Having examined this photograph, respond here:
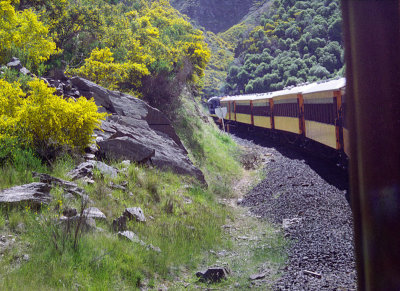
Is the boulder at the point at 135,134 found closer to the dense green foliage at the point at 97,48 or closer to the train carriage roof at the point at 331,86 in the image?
the dense green foliage at the point at 97,48

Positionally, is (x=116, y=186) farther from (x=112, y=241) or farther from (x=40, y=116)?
(x=112, y=241)

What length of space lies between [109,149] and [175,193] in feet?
6.16

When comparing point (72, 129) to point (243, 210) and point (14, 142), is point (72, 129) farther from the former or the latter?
point (243, 210)

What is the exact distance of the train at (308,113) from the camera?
12656 mm

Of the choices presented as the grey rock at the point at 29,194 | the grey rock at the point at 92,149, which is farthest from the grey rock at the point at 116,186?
the grey rock at the point at 29,194

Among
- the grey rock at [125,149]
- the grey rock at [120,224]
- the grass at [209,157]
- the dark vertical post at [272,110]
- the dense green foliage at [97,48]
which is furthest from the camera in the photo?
the dark vertical post at [272,110]

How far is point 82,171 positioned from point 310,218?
4.74m

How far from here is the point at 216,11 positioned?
99625 mm

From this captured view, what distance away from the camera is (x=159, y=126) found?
43.8 ft

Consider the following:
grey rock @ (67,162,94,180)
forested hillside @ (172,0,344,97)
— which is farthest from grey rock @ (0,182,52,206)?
forested hillside @ (172,0,344,97)

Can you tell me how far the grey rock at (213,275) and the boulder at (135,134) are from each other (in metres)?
4.51

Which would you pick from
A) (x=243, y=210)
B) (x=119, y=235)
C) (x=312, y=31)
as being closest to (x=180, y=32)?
(x=243, y=210)

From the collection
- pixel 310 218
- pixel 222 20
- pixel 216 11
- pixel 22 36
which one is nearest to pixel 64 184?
pixel 310 218

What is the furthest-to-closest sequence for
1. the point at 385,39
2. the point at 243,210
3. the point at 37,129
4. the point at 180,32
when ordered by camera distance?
the point at 180,32 → the point at 243,210 → the point at 37,129 → the point at 385,39
